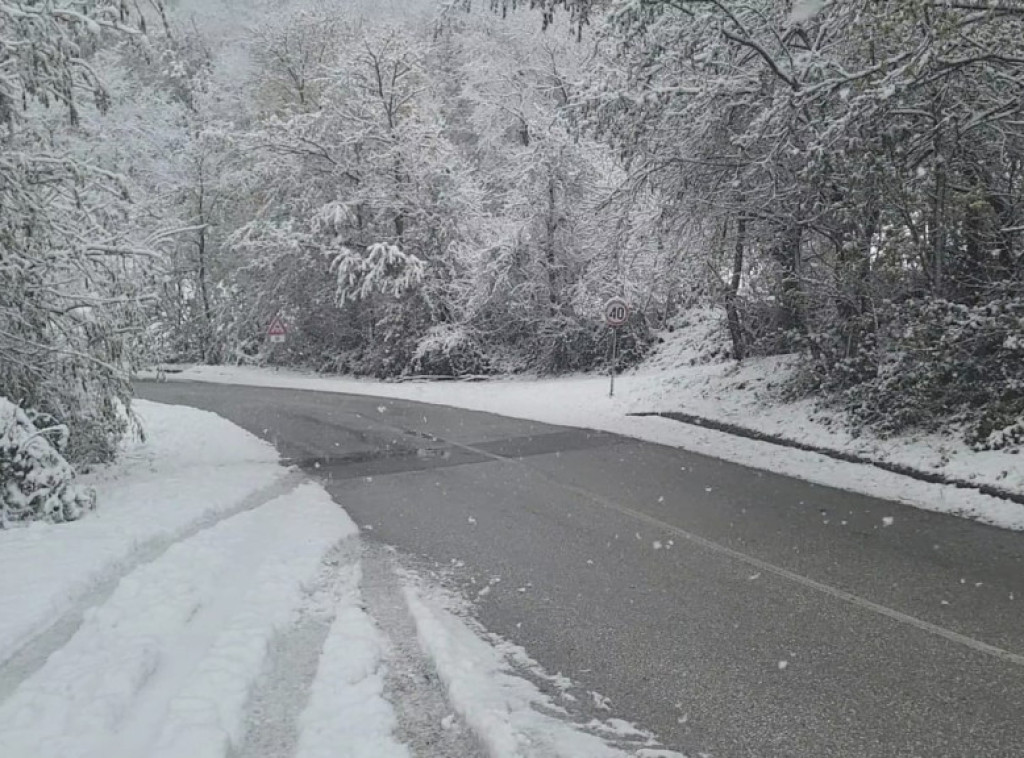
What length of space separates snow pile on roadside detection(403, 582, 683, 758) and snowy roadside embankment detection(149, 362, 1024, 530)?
5.60 m

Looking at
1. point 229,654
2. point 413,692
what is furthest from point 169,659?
point 413,692

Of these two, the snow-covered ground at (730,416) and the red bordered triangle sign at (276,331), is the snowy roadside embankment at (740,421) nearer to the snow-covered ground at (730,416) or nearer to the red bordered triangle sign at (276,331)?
the snow-covered ground at (730,416)

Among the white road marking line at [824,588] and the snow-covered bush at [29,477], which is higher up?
the snow-covered bush at [29,477]

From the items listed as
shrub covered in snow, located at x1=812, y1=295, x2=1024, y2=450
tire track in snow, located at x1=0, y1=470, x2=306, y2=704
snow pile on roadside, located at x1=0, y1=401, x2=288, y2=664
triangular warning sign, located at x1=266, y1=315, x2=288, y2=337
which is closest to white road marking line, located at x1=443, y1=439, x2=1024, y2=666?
tire track in snow, located at x1=0, y1=470, x2=306, y2=704

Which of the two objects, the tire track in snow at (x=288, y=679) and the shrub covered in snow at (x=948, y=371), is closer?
the tire track in snow at (x=288, y=679)

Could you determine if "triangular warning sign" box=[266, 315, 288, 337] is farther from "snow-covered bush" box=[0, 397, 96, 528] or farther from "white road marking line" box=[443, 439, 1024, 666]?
"white road marking line" box=[443, 439, 1024, 666]

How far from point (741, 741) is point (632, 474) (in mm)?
6456

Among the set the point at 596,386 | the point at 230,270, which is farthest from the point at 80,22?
the point at 230,270

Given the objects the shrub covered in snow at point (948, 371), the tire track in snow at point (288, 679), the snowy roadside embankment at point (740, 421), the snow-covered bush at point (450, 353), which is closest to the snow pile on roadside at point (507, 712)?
the tire track in snow at point (288, 679)

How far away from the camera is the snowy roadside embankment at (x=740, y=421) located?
27.7 ft

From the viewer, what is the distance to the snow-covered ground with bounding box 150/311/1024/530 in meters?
8.49

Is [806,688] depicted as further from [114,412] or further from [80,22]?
[114,412]

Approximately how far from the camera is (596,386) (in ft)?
67.0

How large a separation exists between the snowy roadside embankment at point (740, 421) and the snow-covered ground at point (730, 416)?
0.07 ft
